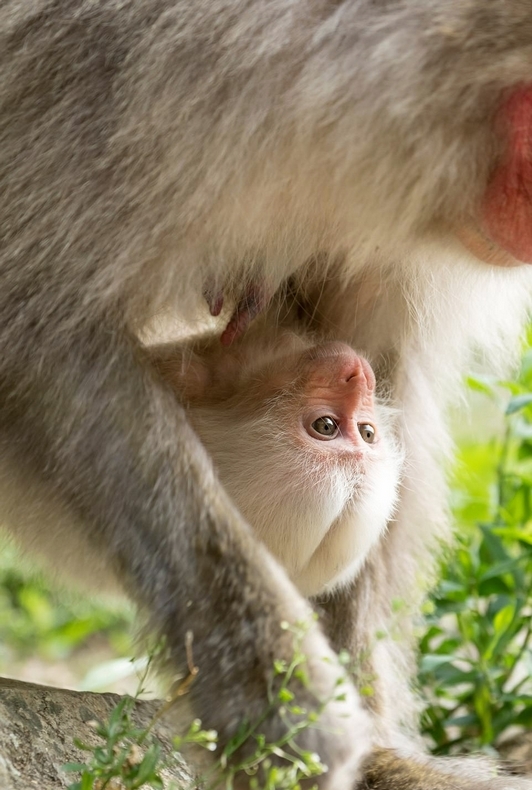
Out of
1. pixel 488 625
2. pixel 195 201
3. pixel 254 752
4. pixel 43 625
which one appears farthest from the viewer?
pixel 43 625

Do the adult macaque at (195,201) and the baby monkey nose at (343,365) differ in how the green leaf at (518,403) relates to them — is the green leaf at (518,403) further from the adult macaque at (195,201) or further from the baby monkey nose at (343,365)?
the adult macaque at (195,201)

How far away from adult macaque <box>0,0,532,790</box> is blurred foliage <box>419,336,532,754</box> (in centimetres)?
91

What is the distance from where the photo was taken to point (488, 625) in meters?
3.17

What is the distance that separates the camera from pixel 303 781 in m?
1.91

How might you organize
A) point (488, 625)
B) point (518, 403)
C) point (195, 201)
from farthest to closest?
point (488, 625)
point (518, 403)
point (195, 201)

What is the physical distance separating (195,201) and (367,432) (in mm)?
780

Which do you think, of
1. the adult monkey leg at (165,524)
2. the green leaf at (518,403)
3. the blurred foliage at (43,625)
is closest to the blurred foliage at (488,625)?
the green leaf at (518,403)

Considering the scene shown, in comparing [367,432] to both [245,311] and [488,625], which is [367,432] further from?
[488,625]

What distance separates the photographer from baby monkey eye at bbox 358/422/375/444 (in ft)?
8.60

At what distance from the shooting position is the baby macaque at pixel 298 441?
244 centimetres

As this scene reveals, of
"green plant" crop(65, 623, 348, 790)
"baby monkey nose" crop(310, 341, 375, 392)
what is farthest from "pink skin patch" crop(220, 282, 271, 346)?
"green plant" crop(65, 623, 348, 790)

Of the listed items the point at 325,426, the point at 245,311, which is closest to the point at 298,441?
the point at 325,426

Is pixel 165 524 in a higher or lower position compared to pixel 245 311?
higher

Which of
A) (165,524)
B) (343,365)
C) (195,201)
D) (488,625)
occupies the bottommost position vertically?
(488,625)
